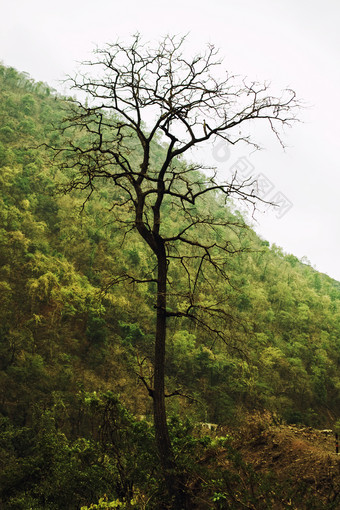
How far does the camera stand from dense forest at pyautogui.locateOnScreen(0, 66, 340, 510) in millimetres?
4688

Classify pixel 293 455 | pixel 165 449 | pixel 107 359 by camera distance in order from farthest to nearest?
pixel 107 359
pixel 293 455
pixel 165 449

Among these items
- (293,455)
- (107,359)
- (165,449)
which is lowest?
(165,449)

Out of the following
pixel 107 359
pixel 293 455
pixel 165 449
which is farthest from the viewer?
pixel 107 359

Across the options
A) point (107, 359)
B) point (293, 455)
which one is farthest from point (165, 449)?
point (107, 359)

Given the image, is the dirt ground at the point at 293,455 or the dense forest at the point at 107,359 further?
the dense forest at the point at 107,359

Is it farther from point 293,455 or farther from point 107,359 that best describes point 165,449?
point 107,359

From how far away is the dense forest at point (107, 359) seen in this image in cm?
469

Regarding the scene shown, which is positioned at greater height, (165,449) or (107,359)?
(107,359)

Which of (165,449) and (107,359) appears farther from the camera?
(107,359)

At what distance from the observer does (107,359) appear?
14234 millimetres

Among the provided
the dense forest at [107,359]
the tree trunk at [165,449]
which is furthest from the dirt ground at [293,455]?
the tree trunk at [165,449]

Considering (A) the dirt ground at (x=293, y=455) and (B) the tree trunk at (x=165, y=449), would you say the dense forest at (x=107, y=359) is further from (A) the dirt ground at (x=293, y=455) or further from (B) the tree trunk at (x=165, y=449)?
(A) the dirt ground at (x=293, y=455)

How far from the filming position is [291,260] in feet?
104

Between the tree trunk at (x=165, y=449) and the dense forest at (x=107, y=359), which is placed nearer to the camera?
the tree trunk at (x=165, y=449)
